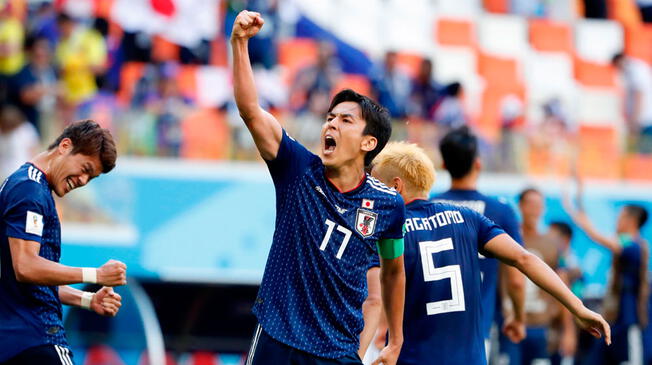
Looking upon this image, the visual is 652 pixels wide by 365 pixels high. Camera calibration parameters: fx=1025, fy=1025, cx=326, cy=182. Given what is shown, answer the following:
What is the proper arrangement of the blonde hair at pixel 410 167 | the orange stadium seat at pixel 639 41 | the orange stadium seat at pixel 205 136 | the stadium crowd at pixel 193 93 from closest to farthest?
1. the blonde hair at pixel 410 167
2. the stadium crowd at pixel 193 93
3. the orange stadium seat at pixel 205 136
4. the orange stadium seat at pixel 639 41

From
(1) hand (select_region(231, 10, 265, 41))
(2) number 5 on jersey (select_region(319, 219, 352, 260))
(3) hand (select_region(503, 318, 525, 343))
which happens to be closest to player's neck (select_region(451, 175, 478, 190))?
(3) hand (select_region(503, 318, 525, 343))

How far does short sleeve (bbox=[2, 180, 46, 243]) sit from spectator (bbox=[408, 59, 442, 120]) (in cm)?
1112

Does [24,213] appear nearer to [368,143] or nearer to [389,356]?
[368,143]

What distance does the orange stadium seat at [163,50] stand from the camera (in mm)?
15258

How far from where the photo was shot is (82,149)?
543 cm

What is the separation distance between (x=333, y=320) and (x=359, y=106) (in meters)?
1.14

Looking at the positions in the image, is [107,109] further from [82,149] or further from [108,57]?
[82,149]

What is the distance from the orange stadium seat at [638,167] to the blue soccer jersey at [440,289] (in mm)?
10032

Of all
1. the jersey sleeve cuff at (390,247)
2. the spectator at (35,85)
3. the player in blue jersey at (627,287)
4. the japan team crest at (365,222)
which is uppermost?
the spectator at (35,85)

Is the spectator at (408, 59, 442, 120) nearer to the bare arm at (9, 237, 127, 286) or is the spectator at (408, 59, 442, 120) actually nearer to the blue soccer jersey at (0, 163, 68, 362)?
the blue soccer jersey at (0, 163, 68, 362)

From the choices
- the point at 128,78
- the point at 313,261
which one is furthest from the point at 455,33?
the point at 313,261

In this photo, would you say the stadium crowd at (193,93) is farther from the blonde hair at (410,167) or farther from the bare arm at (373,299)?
the bare arm at (373,299)

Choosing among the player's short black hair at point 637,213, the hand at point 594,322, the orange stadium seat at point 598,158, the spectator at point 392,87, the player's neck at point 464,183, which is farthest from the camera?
the spectator at point 392,87

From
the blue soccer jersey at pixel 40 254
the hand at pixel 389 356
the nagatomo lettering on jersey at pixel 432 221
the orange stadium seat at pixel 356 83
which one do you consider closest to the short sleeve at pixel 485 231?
the nagatomo lettering on jersey at pixel 432 221
